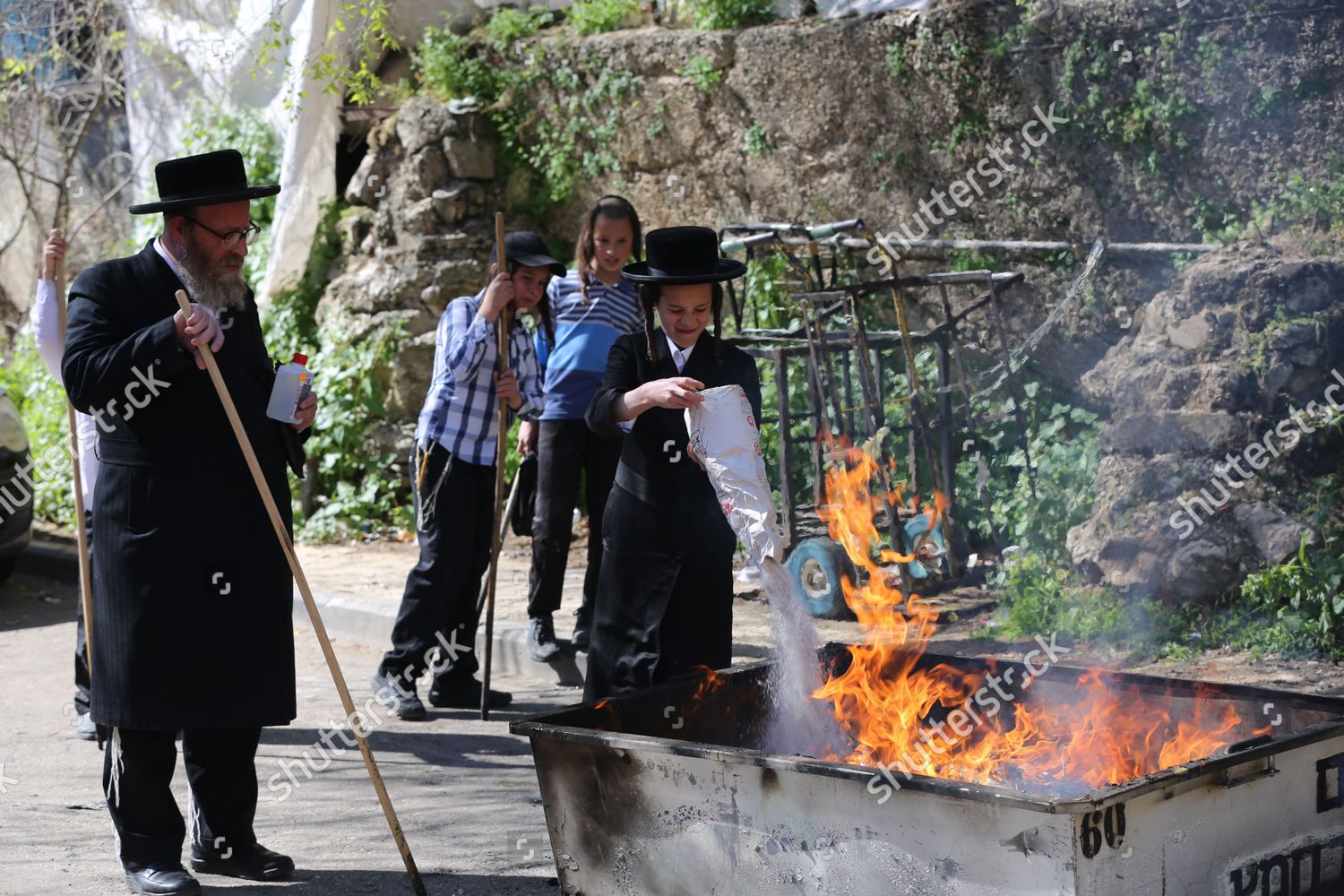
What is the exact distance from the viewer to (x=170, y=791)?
4762 mm

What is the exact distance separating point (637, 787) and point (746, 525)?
0.97 metres

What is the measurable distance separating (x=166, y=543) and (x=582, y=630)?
140 inches

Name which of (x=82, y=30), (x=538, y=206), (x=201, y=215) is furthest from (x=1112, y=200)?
(x=82, y=30)

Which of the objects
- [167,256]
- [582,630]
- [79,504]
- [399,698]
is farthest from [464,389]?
[167,256]

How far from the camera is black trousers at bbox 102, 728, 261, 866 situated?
4.65 m

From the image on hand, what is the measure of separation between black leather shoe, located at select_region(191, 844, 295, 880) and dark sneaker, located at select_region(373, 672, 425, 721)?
2.17m

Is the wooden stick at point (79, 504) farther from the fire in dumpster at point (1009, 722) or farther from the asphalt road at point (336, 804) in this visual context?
the fire in dumpster at point (1009, 722)

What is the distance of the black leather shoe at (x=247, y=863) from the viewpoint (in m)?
4.82

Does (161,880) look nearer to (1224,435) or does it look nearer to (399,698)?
(399,698)
